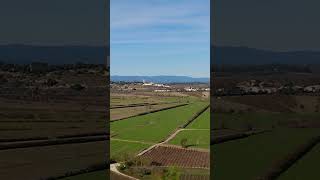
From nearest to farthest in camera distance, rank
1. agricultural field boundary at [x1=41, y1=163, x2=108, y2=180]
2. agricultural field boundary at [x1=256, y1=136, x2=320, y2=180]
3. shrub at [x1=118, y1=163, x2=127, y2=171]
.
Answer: agricultural field boundary at [x1=41, y1=163, x2=108, y2=180] → agricultural field boundary at [x1=256, y1=136, x2=320, y2=180] → shrub at [x1=118, y1=163, x2=127, y2=171]

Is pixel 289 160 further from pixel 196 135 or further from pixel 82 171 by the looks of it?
→ pixel 196 135

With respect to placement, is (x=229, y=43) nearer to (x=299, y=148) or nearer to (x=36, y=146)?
(x=299, y=148)

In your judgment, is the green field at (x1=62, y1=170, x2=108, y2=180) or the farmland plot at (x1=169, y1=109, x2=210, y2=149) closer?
the green field at (x1=62, y1=170, x2=108, y2=180)

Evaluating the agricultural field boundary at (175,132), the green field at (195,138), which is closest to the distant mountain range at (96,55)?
the agricultural field boundary at (175,132)

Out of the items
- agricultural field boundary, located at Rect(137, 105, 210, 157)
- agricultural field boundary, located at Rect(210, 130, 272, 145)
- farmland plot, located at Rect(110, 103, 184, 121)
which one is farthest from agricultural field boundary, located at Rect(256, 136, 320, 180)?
farmland plot, located at Rect(110, 103, 184, 121)

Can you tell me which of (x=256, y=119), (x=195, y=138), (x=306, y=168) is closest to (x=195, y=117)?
(x=195, y=138)

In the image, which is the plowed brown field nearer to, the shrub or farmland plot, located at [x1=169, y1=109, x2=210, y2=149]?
farmland plot, located at [x1=169, y1=109, x2=210, y2=149]
